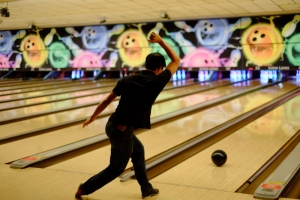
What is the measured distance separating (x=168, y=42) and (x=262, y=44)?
8.56ft

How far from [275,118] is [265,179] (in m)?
2.95

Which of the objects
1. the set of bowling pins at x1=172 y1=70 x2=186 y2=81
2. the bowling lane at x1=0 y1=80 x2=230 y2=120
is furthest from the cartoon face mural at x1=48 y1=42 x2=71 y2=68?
the bowling lane at x1=0 y1=80 x2=230 y2=120

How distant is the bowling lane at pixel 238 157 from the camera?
139 inches

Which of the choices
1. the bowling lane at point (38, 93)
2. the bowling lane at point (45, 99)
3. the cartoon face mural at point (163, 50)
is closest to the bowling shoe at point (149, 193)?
the bowling lane at point (45, 99)

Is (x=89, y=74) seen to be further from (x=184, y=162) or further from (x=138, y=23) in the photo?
(x=184, y=162)

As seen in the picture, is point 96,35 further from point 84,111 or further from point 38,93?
point 84,111

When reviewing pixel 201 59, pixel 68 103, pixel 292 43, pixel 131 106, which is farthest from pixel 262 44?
pixel 131 106

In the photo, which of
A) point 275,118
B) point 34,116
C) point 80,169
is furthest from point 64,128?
point 275,118

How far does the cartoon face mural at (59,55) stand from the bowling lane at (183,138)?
699 cm

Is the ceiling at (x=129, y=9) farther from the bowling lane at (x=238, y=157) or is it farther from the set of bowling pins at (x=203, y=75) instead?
the bowling lane at (x=238, y=157)

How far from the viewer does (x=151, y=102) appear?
9.47 ft

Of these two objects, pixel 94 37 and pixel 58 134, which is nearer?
pixel 58 134

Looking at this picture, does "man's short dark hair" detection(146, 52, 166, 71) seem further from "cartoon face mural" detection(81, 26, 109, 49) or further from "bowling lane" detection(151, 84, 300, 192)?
"cartoon face mural" detection(81, 26, 109, 49)

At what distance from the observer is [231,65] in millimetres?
11930
